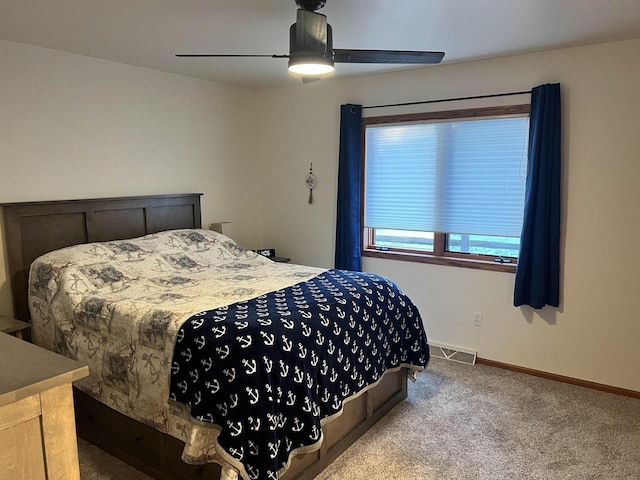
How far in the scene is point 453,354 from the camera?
12.9 feet

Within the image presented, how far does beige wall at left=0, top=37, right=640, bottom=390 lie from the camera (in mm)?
3166

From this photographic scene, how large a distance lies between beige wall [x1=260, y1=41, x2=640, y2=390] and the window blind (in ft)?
0.83

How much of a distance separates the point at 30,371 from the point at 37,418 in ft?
0.40

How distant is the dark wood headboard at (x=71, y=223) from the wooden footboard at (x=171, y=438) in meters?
1.01

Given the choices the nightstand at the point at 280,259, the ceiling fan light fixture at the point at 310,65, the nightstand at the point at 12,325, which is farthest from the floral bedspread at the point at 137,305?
the ceiling fan light fixture at the point at 310,65

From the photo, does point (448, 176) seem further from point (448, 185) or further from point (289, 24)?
point (289, 24)

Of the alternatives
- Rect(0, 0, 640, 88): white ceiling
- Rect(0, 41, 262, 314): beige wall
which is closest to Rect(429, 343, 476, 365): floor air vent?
Rect(0, 41, 262, 314): beige wall

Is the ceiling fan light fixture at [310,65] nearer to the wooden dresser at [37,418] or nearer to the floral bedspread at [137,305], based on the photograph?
the floral bedspread at [137,305]

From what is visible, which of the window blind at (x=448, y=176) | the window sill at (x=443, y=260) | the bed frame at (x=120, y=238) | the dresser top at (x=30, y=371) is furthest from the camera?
the window sill at (x=443, y=260)

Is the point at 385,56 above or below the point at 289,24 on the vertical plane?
below

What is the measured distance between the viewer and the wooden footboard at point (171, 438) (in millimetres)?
2273

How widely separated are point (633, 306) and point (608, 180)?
2.95ft

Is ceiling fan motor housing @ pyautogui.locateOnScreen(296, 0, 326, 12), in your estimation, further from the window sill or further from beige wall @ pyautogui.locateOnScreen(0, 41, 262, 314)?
the window sill

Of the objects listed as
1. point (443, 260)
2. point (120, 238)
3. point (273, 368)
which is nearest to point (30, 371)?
point (273, 368)
